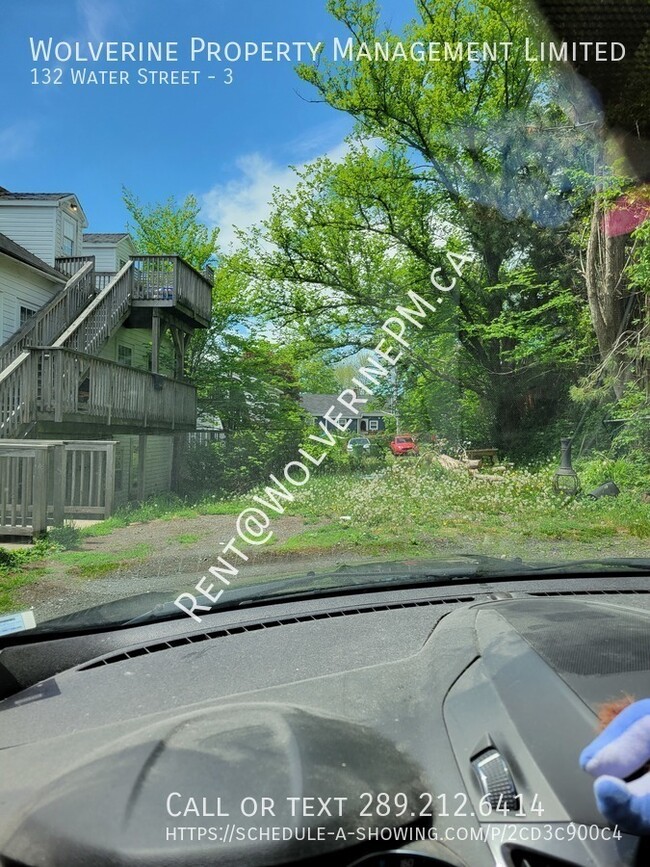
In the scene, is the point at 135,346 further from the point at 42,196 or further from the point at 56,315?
the point at 42,196

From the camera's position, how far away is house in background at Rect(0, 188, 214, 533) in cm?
400

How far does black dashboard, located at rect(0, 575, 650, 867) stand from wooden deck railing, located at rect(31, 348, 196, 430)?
2554mm

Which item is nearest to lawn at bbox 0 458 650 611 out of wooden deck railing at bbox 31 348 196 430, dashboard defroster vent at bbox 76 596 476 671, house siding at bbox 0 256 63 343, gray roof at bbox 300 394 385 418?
gray roof at bbox 300 394 385 418

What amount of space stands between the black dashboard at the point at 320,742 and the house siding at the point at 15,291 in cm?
252

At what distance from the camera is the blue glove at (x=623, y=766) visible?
0.99m

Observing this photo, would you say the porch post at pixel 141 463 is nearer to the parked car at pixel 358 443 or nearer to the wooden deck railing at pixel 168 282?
the wooden deck railing at pixel 168 282

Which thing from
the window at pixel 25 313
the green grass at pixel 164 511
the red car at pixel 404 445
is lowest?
the green grass at pixel 164 511

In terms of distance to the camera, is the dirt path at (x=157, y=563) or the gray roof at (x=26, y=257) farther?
the gray roof at (x=26, y=257)

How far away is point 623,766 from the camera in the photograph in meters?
1.06

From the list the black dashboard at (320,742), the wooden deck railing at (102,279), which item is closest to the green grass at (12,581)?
the black dashboard at (320,742)

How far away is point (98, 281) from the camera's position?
4277 millimetres

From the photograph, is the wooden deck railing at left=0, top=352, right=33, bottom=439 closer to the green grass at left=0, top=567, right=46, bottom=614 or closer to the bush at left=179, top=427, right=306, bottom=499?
the green grass at left=0, top=567, right=46, bottom=614

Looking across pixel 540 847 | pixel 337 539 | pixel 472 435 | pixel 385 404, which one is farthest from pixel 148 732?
pixel 472 435

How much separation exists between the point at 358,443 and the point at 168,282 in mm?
1918
